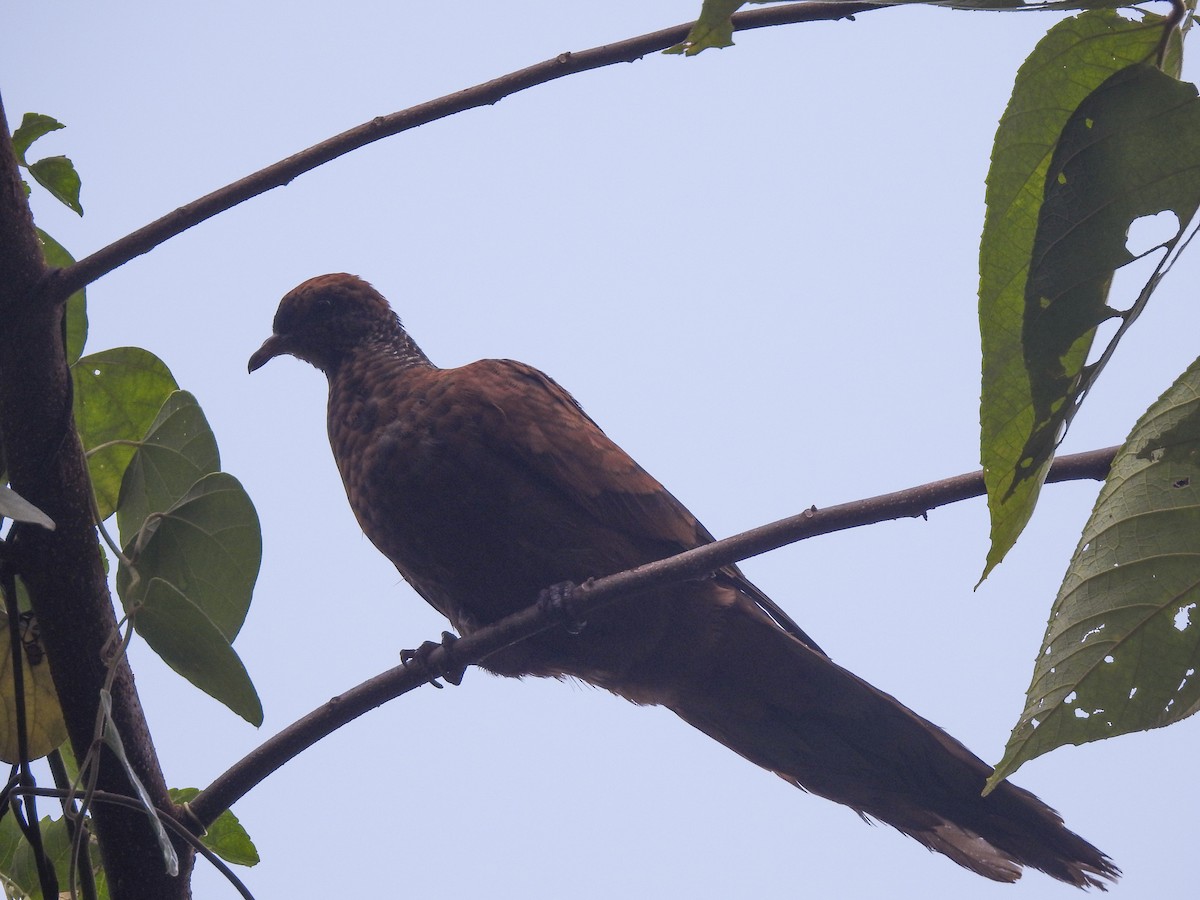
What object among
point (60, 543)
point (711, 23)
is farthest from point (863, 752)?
point (711, 23)

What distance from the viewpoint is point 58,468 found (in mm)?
1505

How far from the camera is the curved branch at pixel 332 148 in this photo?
4.55 feet

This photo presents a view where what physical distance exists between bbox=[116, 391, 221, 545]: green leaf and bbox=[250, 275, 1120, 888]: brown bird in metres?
1.29

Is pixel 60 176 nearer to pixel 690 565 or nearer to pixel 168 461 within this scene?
pixel 168 461

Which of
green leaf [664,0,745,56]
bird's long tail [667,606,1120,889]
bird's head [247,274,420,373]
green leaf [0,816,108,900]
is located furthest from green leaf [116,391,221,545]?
bird's head [247,274,420,373]

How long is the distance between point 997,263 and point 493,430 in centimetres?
234

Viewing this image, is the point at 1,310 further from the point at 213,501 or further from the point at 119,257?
the point at 213,501

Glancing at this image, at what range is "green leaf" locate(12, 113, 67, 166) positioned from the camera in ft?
5.62

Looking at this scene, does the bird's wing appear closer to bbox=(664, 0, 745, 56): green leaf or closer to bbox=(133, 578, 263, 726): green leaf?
bbox=(133, 578, 263, 726): green leaf

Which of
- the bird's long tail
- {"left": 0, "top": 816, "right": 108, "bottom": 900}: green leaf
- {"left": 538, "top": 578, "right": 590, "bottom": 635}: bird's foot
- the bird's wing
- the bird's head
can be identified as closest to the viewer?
{"left": 0, "top": 816, "right": 108, "bottom": 900}: green leaf

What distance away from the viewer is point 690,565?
1716 millimetres

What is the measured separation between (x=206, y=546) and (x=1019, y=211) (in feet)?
4.18

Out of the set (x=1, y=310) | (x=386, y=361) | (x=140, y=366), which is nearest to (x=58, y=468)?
(x=1, y=310)

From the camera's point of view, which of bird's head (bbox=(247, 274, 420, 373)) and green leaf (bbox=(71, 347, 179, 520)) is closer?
green leaf (bbox=(71, 347, 179, 520))
